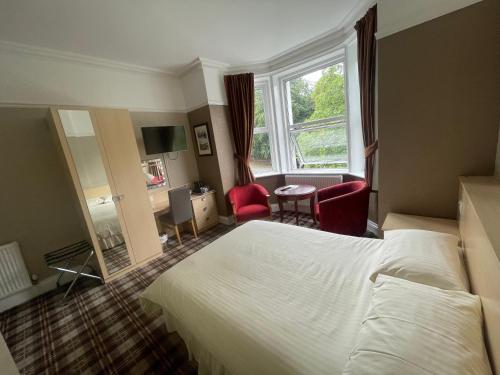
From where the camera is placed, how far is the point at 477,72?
1.44m

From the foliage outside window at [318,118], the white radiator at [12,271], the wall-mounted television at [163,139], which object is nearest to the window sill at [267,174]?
the foliage outside window at [318,118]

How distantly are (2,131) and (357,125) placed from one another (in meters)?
4.33

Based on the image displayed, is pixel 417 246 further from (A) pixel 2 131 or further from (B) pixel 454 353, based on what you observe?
(A) pixel 2 131

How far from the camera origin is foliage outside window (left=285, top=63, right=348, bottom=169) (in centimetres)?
328

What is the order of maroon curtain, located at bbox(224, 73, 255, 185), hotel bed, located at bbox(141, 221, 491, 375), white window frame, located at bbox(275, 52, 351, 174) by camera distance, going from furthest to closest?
maroon curtain, located at bbox(224, 73, 255, 185) → white window frame, located at bbox(275, 52, 351, 174) → hotel bed, located at bbox(141, 221, 491, 375)

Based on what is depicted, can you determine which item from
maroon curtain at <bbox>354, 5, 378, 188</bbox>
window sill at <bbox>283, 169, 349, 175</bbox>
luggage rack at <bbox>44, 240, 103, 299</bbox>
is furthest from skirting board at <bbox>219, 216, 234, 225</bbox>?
maroon curtain at <bbox>354, 5, 378, 188</bbox>

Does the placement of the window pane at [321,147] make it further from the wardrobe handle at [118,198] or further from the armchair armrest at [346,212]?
the wardrobe handle at [118,198]

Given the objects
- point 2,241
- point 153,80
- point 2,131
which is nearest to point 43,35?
point 2,131

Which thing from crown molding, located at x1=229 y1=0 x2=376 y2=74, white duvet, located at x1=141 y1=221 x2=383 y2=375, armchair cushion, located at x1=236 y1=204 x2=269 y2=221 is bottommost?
armchair cushion, located at x1=236 y1=204 x2=269 y2=221

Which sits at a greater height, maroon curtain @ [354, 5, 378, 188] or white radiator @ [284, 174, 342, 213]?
maroon curtain @ [354, 5, 378, 188]

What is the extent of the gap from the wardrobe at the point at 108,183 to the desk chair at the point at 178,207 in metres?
0.29

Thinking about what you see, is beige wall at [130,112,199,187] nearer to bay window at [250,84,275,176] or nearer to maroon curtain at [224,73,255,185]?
maroon curtain at [224,73,255,185]

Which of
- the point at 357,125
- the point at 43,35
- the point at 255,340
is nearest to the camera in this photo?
the point at 255,340

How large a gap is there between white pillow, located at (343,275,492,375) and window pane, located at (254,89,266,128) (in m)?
3.57
